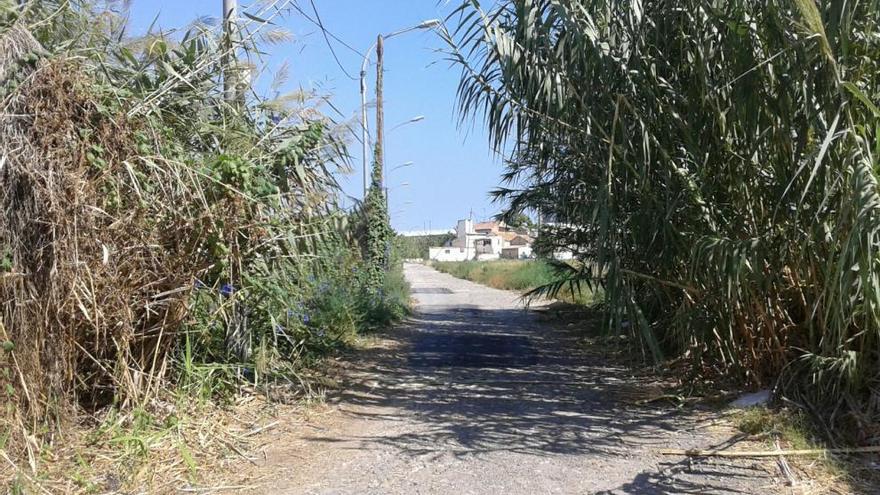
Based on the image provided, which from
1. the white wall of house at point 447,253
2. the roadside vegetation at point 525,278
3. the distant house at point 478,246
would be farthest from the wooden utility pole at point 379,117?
the white wall of house at point 447,253

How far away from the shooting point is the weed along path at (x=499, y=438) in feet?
17.5

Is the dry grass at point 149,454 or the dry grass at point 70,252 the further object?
the dry grass at point 70,252

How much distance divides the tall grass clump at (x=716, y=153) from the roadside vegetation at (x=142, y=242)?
2298 millimetres

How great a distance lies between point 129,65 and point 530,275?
25.2m

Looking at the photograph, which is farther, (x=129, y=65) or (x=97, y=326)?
(x=129, y=65)

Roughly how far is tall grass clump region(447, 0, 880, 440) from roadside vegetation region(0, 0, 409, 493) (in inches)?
90.5

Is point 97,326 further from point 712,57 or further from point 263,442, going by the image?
point 712,57

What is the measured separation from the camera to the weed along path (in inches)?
210

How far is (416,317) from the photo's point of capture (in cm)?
1875

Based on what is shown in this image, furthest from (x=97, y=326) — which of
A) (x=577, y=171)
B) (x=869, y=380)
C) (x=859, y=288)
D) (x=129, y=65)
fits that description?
(x=869, y=380)

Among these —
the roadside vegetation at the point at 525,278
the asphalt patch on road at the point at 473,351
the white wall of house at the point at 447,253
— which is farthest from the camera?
the white wall of house at the point at 447,253

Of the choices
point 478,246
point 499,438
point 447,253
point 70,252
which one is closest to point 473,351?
point 499,438

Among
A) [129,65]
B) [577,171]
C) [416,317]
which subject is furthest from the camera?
[416,317]

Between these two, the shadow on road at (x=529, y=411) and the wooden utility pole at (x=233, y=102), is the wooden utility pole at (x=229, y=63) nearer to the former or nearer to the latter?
the wooden utility pole at (x=233, y=102)
